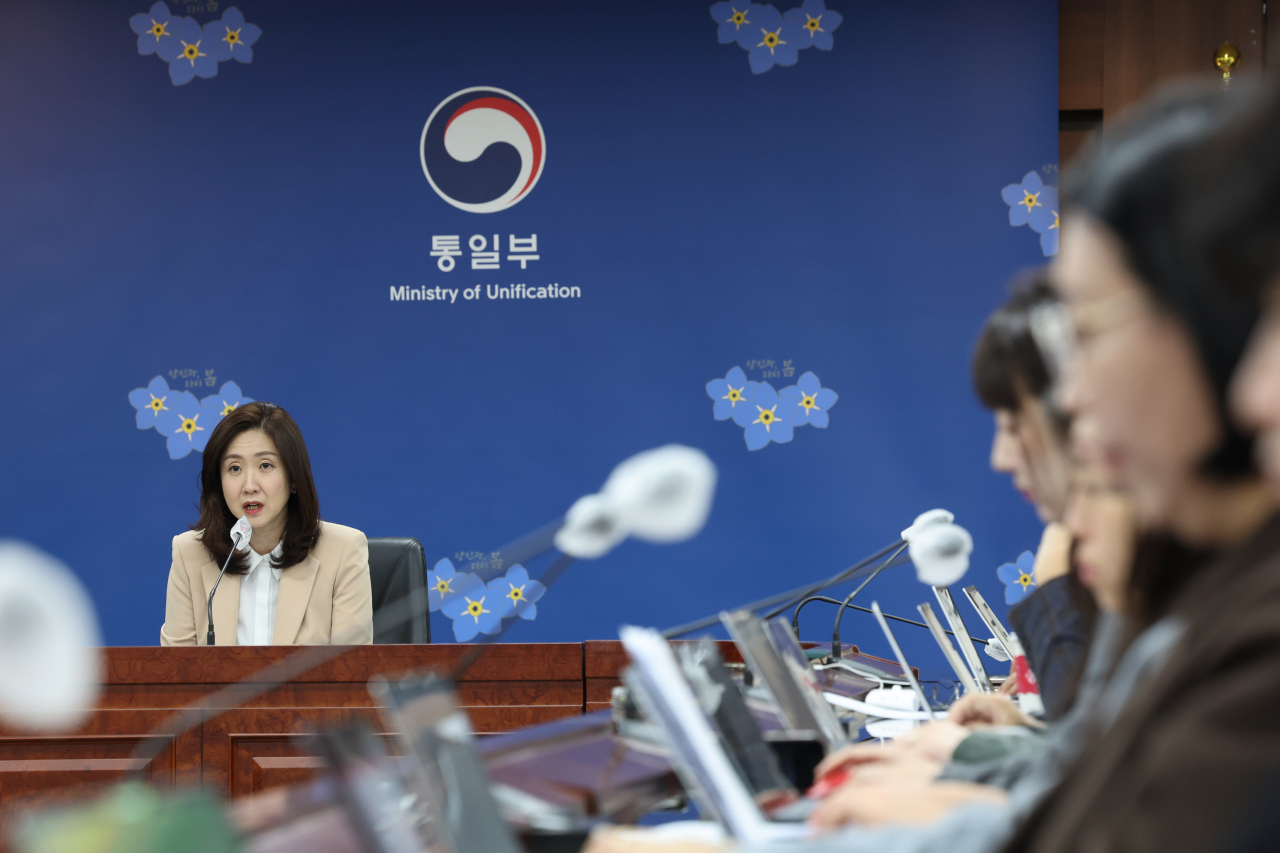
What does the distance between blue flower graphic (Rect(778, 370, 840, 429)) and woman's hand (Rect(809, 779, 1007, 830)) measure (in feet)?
8.78

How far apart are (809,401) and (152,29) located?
279 cm

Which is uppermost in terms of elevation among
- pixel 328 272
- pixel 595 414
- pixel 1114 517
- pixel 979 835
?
A: pixel 328 272

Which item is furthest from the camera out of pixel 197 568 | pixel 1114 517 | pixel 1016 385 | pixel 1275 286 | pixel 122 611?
pixel 122 611

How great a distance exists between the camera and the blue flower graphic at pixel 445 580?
370 cm

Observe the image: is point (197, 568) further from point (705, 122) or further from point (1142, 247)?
point (1142, 247)

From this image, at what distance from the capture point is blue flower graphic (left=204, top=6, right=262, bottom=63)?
375cm

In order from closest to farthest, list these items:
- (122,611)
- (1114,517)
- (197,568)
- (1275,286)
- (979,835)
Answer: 1. (1275,286)
2. (979,835)
3. (1114,517)
4. (197,568)
5. (122,611)

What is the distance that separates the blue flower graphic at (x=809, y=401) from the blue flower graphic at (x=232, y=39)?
234 cm

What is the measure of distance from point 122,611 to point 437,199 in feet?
6.22

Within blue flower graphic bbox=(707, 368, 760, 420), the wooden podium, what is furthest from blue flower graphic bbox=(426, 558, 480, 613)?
the wooden podium

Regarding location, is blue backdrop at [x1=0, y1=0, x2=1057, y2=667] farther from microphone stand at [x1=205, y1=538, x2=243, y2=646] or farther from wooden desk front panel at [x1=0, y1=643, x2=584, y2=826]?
wooden desk front panel at [x1=0, y1=643, x2=584, y2=826]

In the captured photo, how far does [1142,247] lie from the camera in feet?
1.95

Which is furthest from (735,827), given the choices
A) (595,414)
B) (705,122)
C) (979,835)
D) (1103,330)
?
(705,122)

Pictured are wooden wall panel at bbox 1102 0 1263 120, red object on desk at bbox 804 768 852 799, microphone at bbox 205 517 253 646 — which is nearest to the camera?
red object on desk at bbox 804 768 852 799
